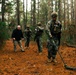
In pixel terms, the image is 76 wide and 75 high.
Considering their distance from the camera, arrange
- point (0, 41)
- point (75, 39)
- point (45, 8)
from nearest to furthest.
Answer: point (0, 41) → point (75, 39) → point (45, 8)

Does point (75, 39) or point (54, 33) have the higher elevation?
point (54, 33)

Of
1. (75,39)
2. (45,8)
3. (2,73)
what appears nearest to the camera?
(2,73)

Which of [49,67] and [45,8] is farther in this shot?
[45,8]

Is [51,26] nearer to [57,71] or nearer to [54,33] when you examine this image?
[54,33]

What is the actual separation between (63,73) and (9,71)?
1967mm

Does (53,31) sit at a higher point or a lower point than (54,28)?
lower

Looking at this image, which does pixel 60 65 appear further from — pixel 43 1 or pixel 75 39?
pixel 43 1

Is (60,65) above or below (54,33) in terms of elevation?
below

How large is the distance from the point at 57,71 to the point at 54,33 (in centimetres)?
203

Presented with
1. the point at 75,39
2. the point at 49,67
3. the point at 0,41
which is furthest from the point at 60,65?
the point at 75,39

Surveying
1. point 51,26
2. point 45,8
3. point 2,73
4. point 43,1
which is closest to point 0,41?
point 51,26

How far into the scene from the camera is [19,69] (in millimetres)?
9523

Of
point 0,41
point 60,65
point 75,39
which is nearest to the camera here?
point 60,65

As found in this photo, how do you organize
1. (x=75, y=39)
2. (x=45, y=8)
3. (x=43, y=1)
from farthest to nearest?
(x=43, y=1), (x=45, y=8), (x=75, y=39)
